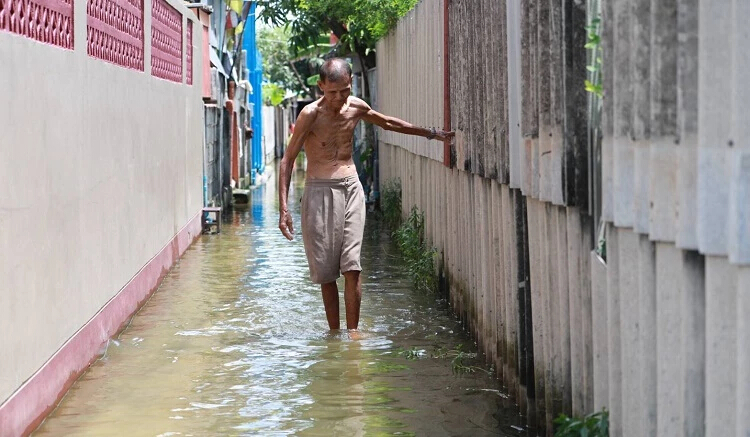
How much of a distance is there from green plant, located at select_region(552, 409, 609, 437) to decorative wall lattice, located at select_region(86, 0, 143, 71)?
445 centimetres

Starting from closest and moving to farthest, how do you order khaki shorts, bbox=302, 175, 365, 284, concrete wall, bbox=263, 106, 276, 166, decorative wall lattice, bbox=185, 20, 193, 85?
khaki shorts, bbox=302, 175, 365, 284, decorative wall lattice, bbox=185, 20, 193, 85, concrete wall, bbox=263, 106, 276, 166

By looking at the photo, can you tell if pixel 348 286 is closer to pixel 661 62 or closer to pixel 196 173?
pixel 661 62

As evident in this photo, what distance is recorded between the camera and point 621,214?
3.91 m

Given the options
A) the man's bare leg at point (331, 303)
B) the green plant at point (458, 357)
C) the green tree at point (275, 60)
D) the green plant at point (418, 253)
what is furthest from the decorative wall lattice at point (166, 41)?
the green tree at point (275, 60)

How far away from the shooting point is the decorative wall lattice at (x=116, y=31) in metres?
7.88

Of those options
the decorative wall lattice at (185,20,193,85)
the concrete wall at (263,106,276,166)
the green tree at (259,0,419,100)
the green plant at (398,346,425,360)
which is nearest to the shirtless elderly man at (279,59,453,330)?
the green plant at (398,346,425,360)

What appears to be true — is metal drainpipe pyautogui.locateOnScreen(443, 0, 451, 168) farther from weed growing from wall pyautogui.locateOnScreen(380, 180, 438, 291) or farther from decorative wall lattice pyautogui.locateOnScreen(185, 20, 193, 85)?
decorative wall lattice pyautogui.locateOnScreen(185, 20, 193, 85)

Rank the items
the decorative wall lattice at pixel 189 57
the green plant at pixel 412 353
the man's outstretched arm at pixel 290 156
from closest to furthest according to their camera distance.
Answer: the green plant at pixel 412 353 → the man's outstretched arm at pixel 290 156 → the decorative wall lattice at pixel 189 57

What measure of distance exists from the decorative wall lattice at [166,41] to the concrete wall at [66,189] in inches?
26.2

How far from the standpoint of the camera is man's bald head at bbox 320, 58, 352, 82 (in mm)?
7984

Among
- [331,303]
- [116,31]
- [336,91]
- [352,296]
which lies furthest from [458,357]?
[116,31]

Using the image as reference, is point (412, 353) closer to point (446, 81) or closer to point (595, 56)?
point (446, 81)

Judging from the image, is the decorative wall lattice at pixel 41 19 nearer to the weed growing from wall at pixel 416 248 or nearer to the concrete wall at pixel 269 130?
the weed growing from wall at pixel 416 248

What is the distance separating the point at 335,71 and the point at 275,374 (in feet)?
6.97
